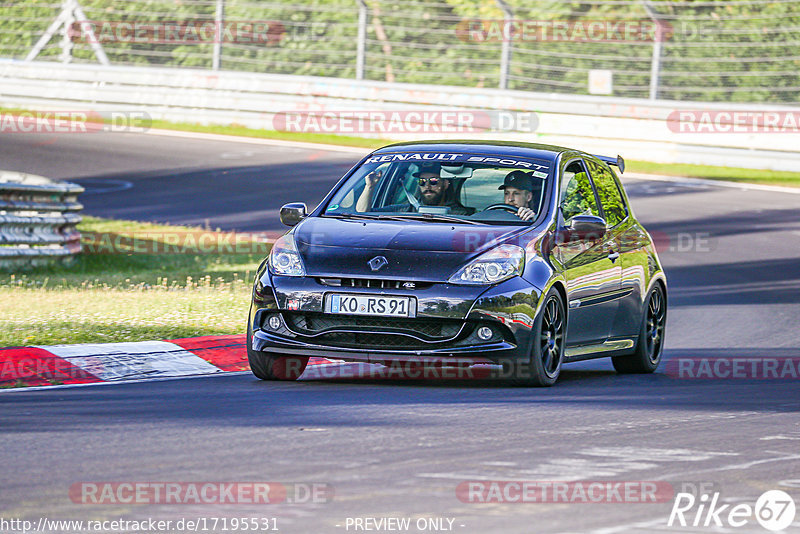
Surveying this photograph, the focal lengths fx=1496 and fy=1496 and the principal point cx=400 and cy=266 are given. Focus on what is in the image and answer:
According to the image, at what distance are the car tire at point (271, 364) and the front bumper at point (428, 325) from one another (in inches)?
15.1

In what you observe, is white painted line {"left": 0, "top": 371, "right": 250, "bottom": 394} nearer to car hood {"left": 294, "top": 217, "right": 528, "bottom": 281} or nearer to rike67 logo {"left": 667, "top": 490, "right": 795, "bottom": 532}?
car hood {"left": 294, "top": 217, "right": 528, "bottom": 281}

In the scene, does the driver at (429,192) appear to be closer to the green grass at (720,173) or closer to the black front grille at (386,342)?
the black front grille at (386,342)

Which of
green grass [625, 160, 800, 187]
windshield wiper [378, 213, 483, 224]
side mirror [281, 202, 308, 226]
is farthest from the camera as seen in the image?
green grass [625, 160, 800, 187]

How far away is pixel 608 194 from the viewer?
36.0 feet

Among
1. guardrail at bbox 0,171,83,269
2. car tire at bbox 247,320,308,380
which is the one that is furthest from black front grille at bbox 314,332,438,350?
guardrail at bbox 0,171,83,269

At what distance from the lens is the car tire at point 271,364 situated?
9180 mm

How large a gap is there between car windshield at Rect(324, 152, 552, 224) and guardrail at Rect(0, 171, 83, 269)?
23.6ft

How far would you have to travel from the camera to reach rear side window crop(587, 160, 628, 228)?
10742 millimetres

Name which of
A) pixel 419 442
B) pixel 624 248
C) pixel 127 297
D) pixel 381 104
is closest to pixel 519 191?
pixel 624 248

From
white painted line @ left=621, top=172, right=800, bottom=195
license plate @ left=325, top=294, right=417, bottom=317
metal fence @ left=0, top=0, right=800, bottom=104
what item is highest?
metal fence @ left=0, top=0, right=800, bottom=104

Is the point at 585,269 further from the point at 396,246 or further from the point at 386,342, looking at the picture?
the point at 386,342

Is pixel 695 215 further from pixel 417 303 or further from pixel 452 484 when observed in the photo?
pixel 452 484

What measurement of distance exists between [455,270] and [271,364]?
1.35m

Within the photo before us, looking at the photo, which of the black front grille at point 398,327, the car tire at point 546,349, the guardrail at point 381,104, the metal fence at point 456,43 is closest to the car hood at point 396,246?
the black front grille at point 398,327
